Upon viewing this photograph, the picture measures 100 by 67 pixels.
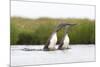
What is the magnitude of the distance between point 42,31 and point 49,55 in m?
0.32

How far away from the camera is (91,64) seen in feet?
9.93

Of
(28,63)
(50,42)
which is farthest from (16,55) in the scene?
(50,42)

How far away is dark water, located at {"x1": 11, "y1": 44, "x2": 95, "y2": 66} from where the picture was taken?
2612mm

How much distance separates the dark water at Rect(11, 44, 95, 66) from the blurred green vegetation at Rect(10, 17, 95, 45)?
8cm

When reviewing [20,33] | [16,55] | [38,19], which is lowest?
[16,55]

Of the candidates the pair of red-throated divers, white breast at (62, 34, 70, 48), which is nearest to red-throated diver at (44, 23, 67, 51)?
the pair of red-throated divers

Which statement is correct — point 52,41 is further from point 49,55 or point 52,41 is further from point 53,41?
point 49,55

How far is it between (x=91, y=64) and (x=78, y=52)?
10.9 inches

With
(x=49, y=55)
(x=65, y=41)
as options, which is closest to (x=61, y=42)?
(x=65, y=41)

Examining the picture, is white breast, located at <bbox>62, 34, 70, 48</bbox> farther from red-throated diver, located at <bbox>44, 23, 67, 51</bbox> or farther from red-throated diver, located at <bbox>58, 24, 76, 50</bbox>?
red-throated diver, located at <bbox>44, 23, 67, 51</bbox>

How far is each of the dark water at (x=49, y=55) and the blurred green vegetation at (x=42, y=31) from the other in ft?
0.25

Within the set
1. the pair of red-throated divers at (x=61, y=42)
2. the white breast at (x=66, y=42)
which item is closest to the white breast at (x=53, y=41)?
the pair of red-throated divers at (x=61, y=42)

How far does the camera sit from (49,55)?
276 centimetres

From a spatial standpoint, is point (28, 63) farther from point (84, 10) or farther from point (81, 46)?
point (84, 10)
